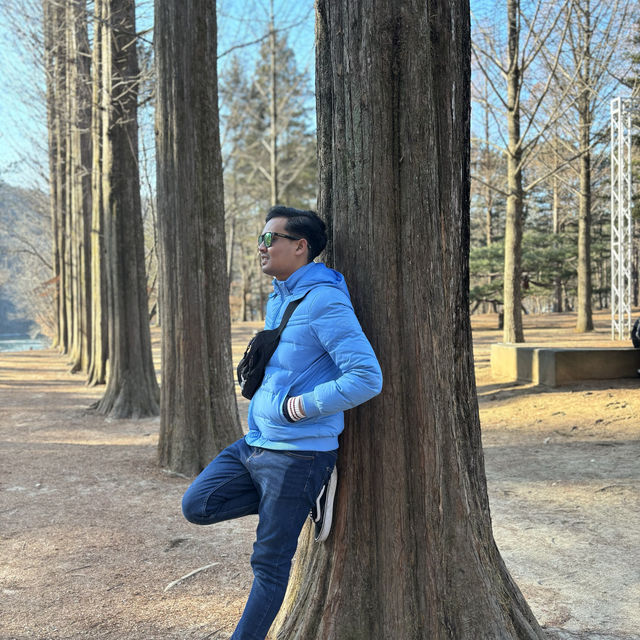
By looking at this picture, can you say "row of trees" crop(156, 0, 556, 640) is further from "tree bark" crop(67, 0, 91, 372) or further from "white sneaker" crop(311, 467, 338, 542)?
"tree bark" crop(67, 0, 91, 372)

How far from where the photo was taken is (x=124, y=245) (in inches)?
442

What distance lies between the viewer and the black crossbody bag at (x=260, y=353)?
2.74m

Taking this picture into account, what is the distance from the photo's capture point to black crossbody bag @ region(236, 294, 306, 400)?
274cm

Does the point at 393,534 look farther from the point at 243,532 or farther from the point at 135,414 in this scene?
the point at 135,414

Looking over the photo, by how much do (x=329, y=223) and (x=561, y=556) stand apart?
9.64 ft

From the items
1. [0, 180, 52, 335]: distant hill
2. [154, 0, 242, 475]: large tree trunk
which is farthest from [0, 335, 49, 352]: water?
[154, 0, 242, 475]: large tree trunk

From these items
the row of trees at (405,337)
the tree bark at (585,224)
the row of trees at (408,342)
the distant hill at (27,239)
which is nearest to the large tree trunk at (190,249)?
the row of trees at (405,337)

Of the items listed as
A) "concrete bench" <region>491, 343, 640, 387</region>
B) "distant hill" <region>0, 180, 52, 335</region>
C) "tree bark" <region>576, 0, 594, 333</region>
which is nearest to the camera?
"concrete bench" <region>491, 343, 640, 387</region>

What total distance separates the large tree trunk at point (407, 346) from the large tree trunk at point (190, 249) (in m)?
4.41

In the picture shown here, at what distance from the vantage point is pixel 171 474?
7.04 meters

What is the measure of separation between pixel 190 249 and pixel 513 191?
9.67 metres

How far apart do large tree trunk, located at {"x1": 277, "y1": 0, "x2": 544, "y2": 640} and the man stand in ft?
0.63

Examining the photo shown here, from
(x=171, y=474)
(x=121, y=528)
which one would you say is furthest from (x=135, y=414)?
(x=121, y=528)

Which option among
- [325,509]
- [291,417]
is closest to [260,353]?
[291,417]
